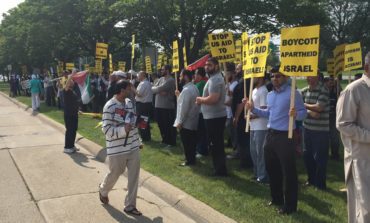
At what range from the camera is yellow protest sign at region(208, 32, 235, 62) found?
8.30 m

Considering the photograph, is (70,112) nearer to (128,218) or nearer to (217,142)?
(217,142)

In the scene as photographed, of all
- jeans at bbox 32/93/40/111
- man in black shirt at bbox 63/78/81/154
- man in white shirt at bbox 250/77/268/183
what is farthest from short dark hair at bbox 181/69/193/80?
jeans at bbox 32/93/40/111

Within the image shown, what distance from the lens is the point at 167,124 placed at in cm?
1060

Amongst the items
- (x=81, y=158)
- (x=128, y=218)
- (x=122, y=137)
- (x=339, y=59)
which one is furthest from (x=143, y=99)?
(x=128, y=218)

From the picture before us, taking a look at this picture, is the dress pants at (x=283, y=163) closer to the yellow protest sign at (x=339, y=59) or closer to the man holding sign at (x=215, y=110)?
the man holding sign at (x=215, y=110)

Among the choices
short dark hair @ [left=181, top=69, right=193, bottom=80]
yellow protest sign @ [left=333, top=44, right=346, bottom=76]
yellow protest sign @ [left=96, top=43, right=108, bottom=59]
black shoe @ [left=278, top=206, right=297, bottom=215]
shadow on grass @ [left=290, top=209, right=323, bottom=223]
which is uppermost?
yellow protest sign @ [left=96, top=43, right=108, bottom=59]

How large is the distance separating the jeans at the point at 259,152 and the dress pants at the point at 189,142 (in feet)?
4.94

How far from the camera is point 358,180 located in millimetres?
3924

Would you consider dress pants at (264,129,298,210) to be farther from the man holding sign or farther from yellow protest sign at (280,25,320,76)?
the man holding sign

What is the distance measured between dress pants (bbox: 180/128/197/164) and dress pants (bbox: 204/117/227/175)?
0.93 metres

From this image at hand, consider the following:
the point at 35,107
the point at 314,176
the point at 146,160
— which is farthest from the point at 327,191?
the point at 35,107

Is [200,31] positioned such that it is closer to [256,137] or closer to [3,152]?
[3,152]

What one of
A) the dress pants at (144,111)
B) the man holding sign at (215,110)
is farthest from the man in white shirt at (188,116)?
the dress pants at (144,111)

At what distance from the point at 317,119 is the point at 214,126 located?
5.64 ft
